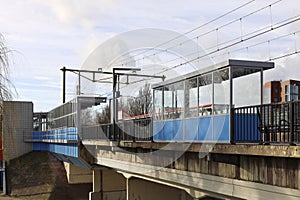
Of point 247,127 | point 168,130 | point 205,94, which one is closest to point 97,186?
point 168,130

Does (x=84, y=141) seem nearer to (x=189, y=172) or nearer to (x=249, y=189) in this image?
(x=189, y=172)

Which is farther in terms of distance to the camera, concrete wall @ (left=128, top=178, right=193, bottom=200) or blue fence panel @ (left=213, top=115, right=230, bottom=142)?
concrete wall @ (left=128, top=178, right=193, bottom=200)

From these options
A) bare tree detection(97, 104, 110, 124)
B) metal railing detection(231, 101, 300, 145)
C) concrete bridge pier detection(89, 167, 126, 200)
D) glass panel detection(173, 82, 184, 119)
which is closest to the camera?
metal railing detection(231, 101, 300, 145)

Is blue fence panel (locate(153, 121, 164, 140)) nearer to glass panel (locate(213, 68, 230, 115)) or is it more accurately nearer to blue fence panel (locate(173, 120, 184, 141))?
blue fence panel (locate(173, 120, 184, 141))

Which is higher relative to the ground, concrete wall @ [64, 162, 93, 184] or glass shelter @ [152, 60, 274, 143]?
glass shelter @ [152, 60, 274, 143]

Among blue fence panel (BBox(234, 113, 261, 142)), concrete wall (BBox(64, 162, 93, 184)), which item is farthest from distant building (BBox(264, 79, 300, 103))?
concrete wall (BBox(64, 162, 93, 184))

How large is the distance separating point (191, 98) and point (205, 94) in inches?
36.9

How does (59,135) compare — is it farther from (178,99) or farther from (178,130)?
(178,130)

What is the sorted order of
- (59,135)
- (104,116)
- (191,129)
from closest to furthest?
1. (191,129)
2. (104,116)
3. (59,135)

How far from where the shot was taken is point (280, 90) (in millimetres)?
17688

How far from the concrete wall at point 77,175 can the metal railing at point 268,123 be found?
1165 inches

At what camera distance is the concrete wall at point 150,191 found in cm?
2342

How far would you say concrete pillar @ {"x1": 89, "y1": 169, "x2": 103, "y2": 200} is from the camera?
31.6 m

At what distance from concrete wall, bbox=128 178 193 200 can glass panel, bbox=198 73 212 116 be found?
10625mm
